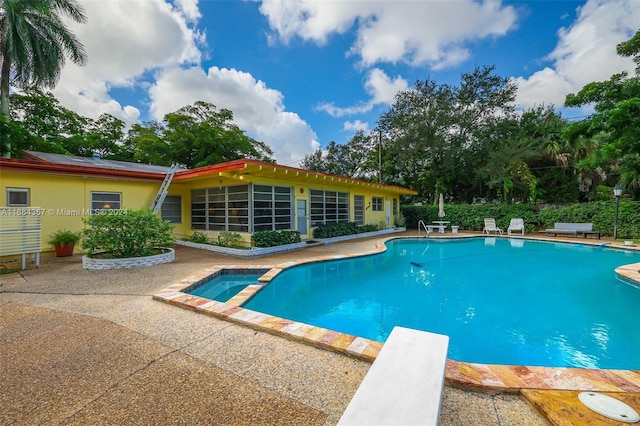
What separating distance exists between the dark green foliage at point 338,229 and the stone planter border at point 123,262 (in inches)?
234

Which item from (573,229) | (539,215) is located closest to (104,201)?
(573,229)

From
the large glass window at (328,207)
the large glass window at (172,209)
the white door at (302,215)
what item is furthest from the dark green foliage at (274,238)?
the large glass window at (172,209)

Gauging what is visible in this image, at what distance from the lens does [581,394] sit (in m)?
1.94

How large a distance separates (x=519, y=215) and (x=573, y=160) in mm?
5069

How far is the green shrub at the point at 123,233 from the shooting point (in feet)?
21.1

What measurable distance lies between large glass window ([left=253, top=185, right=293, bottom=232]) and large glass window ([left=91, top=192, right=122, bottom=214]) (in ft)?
15.1

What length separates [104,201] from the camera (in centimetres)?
904

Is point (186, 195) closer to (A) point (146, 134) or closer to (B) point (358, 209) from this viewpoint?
(B) point (358, 209)

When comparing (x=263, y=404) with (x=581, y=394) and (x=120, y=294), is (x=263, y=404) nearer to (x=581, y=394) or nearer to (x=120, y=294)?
(x=581, y=394)

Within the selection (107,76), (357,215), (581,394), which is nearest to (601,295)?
(581,394)

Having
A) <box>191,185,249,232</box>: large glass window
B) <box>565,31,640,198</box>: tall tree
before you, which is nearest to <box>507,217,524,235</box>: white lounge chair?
<box>565,31,640,198</box>: tall tree

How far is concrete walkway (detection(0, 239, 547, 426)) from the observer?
5.94 feet

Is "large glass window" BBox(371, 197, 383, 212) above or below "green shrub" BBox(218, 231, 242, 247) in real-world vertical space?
above

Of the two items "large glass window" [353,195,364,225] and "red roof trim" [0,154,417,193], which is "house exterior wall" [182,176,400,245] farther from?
"red roof trim" [0,154,417,193]
